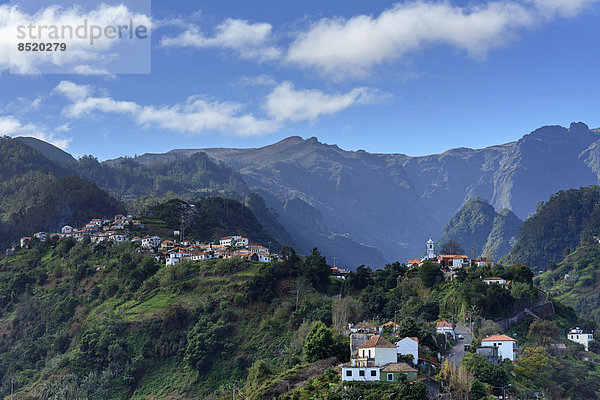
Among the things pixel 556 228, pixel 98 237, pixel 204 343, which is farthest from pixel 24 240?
pixel 556 228

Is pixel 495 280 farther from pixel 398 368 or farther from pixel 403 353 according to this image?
pixel 398 368

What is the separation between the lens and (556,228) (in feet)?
586

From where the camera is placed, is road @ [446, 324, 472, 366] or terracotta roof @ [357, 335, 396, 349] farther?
road @ [446, 324, 472, 366]

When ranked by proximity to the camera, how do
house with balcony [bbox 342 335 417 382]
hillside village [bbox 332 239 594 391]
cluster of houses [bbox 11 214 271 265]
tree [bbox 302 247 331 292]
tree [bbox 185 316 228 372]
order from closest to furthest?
house with balcony [bbox 342 335 417 382] → hillside village [bbox 332 239 594 391] → tree [bbox 185 316 228 372] → tree [bbox 302 247 331 292] → cluster of houses [bbox 11 214 271 265]

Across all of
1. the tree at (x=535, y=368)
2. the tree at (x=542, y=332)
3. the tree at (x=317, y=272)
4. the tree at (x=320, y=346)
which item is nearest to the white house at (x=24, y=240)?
the tree at (x=317, y=272)

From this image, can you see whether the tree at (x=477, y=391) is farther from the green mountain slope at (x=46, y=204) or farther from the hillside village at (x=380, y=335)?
the green mountain slope at (x=46, y=204)

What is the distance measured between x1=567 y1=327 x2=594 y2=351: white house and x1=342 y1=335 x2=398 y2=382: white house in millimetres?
37282

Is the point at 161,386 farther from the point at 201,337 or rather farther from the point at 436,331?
the point at 436,331

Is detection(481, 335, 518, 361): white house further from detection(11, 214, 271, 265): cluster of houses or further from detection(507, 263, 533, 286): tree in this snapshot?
detection(11, 214, 271, 265): cluster of houses

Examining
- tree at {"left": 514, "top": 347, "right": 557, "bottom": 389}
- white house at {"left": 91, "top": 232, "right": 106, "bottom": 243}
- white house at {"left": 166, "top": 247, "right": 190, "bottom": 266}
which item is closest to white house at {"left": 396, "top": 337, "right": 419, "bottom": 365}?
tree at {"left": 514, "top": 347, "right": 557, "bottom": 389}

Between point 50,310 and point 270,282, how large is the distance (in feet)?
103

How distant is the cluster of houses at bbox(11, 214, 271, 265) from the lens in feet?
360

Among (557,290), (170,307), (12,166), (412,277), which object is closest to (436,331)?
(412,277)

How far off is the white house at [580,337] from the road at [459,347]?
16.3m
